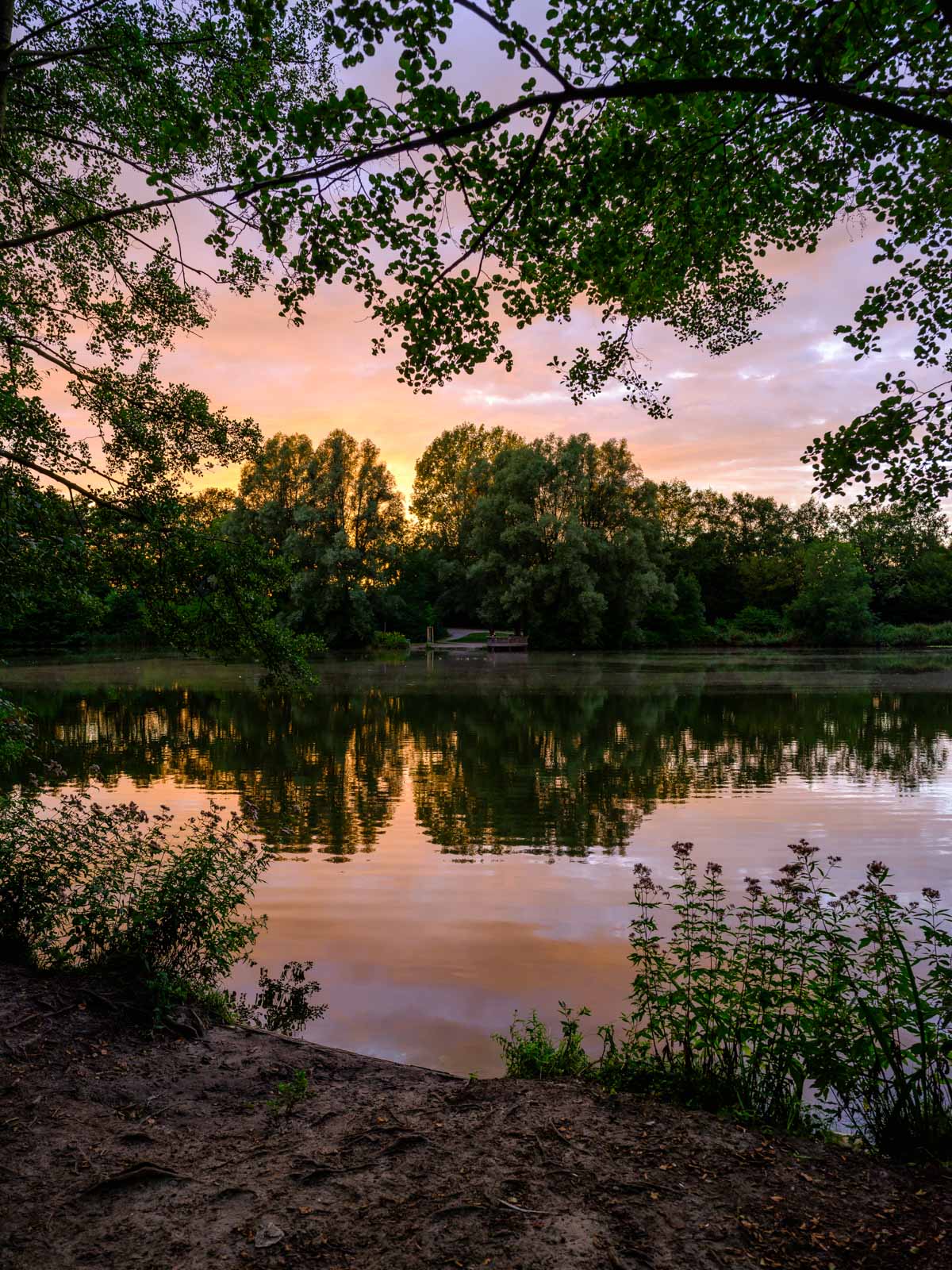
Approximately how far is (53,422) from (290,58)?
17.2ft

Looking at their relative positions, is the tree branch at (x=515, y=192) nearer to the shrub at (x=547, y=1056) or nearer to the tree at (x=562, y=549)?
the shrub at (x=547, y=1056)

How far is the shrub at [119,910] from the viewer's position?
18.4ft

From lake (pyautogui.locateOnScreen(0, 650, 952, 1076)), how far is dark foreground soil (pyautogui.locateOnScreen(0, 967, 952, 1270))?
3.86ft

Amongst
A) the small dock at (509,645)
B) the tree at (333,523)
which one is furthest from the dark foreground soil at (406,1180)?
the small dock at (509,645)

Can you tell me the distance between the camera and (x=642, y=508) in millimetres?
63812

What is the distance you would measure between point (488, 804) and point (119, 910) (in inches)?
312

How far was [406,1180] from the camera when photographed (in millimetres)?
3541

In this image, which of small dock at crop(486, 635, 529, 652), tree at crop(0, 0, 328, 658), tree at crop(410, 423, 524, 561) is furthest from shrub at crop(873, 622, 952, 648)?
tree at crop(0, 0, 328, 658)

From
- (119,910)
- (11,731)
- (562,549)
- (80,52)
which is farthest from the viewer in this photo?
(562,549)

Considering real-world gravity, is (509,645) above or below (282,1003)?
above

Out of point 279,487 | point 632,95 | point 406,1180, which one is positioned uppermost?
point 279,487

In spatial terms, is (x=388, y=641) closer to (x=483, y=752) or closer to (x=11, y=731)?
(x=483, y=752)

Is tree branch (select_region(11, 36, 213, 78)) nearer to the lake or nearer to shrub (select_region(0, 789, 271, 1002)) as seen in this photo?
shrub (select_region(0, 789, 271, 1002))

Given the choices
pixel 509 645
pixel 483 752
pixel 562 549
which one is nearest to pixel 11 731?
pixel 483 752
